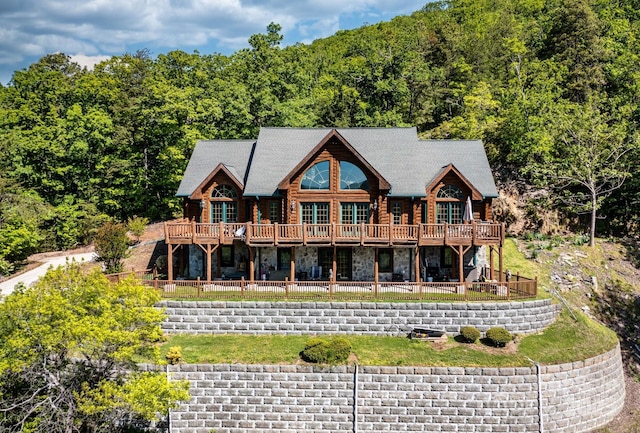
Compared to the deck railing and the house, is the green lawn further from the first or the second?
the house

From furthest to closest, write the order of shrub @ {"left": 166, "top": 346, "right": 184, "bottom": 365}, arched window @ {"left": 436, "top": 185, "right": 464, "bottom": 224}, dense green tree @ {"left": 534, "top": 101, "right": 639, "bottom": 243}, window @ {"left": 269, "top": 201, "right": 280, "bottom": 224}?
dense green tree @ {"left": 534, "top": 101, "right": 639, "bottom": 243} < window @ {"left": 269, "top": 201, "right": 280, "bottom": 224} < arched window @ {"left": 436, "top": 185, "right": 464, "bottom": 224} < shrub @ {"left": 166, "top": 346, "right": 184, "bottom": 365}

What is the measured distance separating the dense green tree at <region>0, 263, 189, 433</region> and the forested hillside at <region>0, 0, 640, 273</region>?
61.8ft

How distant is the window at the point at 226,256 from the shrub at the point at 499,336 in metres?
15.0

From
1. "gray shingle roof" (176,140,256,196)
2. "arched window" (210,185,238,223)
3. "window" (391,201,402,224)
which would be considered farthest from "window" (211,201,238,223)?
"window" (391,201,402,224)

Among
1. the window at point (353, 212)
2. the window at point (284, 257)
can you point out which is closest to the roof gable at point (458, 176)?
the window at point (353, 212)

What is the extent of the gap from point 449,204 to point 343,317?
949 centimetres

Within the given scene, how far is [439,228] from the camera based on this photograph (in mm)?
26672

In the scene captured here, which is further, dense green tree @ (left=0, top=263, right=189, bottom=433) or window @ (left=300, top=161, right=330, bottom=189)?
window @ (left=300, top=161, right=330, bottom=189)

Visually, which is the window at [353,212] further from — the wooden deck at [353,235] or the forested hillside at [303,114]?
the forested hillside at [303,114]

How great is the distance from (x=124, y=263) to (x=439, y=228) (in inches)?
→ 794

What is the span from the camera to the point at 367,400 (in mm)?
21250

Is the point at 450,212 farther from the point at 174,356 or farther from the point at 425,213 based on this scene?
the point at 174,356

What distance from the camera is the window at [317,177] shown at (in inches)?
1114

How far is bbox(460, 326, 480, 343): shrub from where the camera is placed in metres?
23.3
